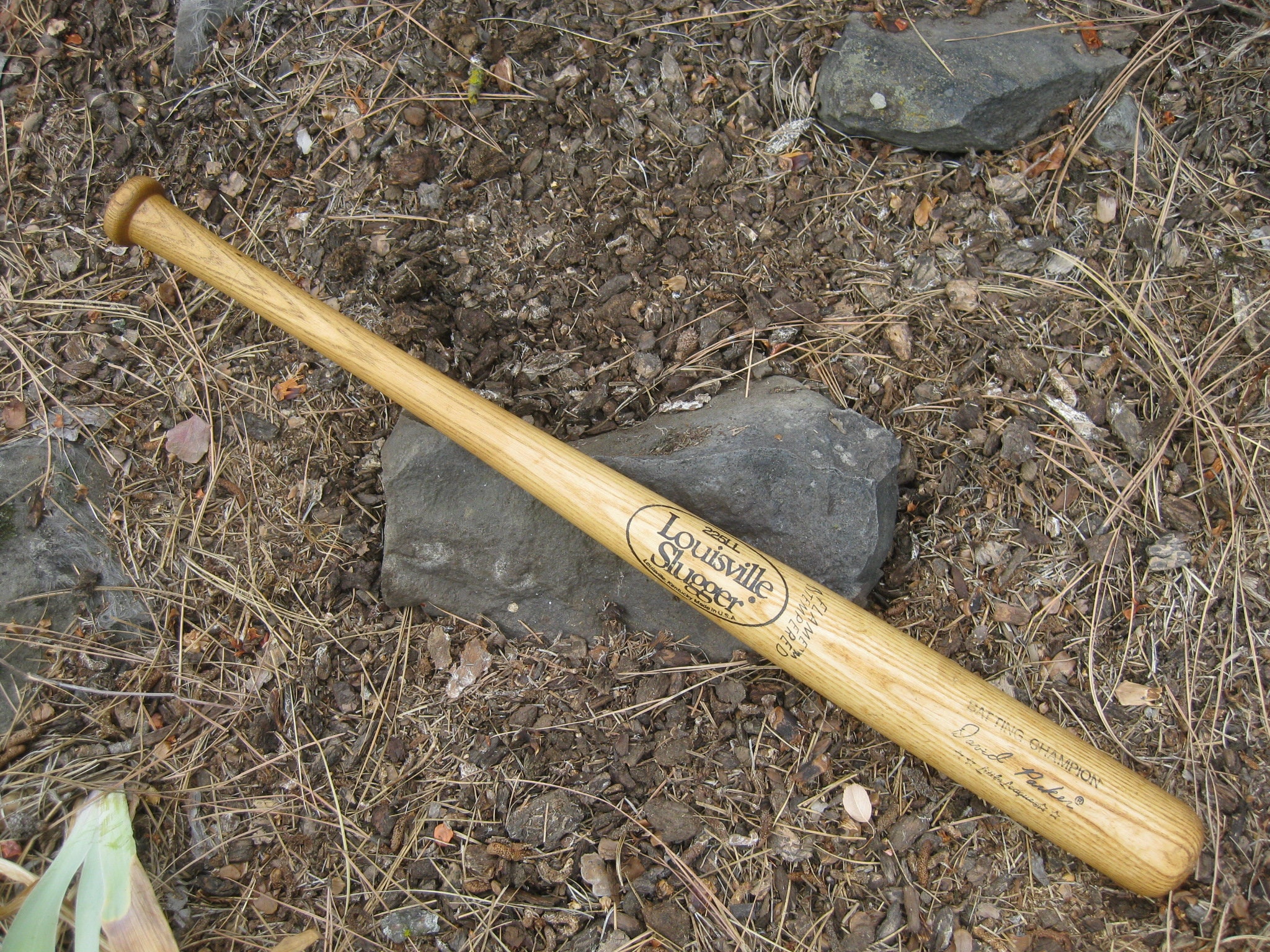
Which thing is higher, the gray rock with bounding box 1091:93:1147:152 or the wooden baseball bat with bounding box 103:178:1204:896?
the gray rock with bounding box 1091:93:1147:152

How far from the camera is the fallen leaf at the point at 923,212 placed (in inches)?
98.0

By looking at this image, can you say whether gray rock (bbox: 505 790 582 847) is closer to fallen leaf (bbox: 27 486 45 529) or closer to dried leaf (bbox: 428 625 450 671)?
dried leaf (bbox: 428 625 450 671)

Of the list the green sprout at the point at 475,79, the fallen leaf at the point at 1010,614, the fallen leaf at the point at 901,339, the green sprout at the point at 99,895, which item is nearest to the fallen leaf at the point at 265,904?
the green sprout at the point at 99,895

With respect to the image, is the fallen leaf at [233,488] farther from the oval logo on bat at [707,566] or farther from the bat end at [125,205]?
the oval logo on bat at [707,566]

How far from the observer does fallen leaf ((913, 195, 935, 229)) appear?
249 cm

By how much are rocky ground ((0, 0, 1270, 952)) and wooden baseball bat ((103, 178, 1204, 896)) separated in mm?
277

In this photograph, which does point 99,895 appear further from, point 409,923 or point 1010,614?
point 1010,614

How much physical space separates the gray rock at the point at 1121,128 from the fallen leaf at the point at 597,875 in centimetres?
266

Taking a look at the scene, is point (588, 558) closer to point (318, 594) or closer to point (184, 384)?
point (318, 594)

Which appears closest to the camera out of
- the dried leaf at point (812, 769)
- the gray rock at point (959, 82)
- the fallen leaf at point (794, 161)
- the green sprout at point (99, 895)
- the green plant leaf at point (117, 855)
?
the green sprout at point (99, 895)

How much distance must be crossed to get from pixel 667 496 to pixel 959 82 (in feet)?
5.25

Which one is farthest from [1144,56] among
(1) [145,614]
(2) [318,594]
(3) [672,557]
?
(1) [145,614]

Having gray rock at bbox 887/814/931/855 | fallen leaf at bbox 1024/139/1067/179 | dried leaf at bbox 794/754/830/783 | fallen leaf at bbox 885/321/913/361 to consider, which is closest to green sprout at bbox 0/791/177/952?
dried leaf at bbox 794/754/830/783

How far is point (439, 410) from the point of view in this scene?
2129 mm
